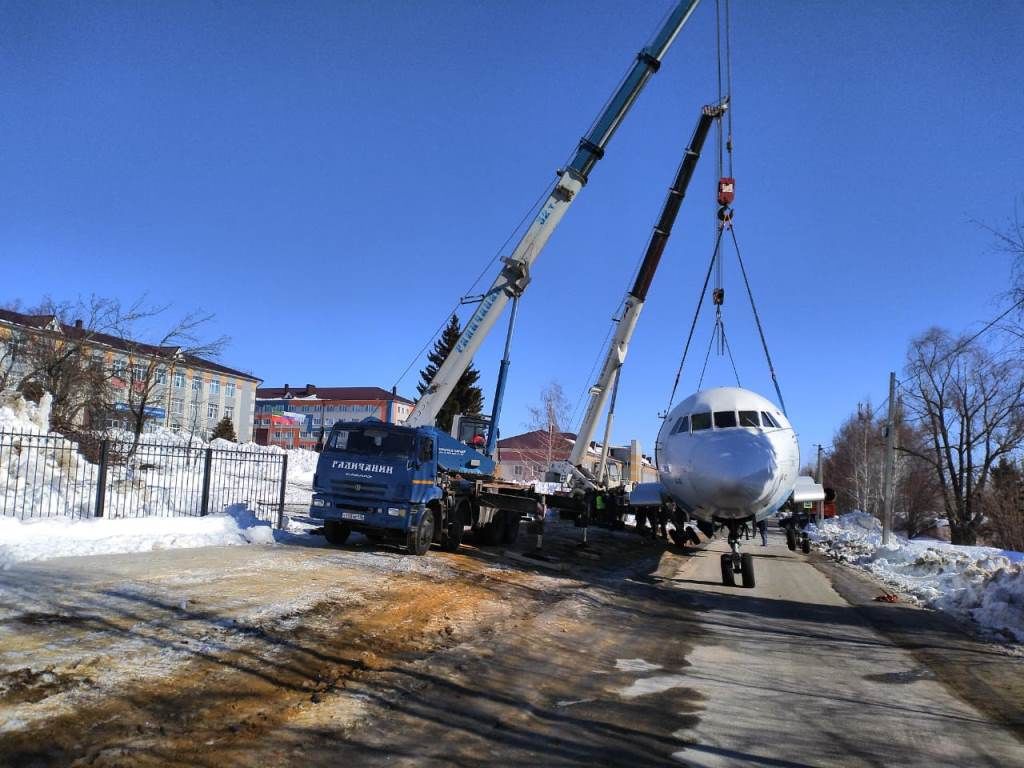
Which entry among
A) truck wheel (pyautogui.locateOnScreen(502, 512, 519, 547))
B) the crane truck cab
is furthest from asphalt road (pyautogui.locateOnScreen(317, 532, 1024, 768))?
truck wheel (pyautogui.locateOnScreen(502, 512, 519, 547))

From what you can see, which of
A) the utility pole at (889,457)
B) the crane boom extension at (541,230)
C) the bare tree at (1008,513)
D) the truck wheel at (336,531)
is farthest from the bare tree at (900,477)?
the truck wheel at (336,531)

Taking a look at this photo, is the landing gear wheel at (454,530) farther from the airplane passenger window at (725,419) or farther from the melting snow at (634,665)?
the melting snow at (634,665)

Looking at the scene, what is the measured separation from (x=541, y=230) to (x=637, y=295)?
6.23m

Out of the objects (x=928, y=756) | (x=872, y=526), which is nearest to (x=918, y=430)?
(x=872, y=526)

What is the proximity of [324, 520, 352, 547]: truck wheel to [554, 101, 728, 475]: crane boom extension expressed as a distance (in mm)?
11167

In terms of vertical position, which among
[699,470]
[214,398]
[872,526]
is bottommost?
[872,526]

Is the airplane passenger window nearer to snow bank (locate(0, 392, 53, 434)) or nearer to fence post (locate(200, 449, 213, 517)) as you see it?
fence post (locate(200, 449, 213, 517))

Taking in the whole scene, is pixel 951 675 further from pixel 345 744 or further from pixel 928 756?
pixel 345 744

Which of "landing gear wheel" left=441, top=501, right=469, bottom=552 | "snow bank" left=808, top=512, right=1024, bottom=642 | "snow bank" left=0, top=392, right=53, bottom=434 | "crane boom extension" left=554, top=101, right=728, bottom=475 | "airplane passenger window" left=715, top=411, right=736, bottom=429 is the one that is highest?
"crane boom extension" left=554, top=101, right=728, bottom=475

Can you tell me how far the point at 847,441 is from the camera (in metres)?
80.1

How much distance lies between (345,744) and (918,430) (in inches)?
2292

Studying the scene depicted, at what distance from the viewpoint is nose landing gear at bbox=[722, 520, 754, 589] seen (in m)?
13.1

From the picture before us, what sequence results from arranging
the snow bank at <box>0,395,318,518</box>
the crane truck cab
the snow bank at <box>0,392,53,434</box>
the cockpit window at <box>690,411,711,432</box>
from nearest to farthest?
the crane truck cab < the cockpit window at <box>690,411,711,432</box> < the snow bank at <box>0,395,318,518</box> < the snow bank at <box>0,392,53,434</box>

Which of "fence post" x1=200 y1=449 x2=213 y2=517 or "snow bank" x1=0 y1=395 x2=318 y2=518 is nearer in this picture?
"snow bank" x1=0 y1=395 x2=318 y2=518
